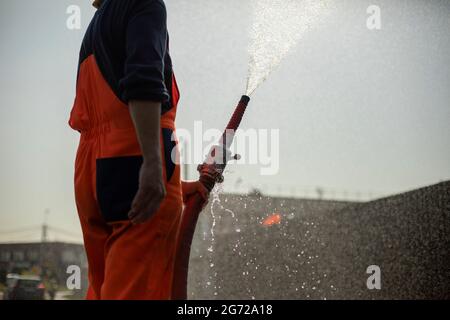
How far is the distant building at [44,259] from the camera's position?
18195 millimetres

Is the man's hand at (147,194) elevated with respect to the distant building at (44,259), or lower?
elevated

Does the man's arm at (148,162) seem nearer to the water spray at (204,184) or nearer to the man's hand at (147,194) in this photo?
the man's hand at (147,194)

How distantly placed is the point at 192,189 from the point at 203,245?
9.69 meters

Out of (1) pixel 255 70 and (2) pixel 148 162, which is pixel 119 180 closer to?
(2) pixel 148 162

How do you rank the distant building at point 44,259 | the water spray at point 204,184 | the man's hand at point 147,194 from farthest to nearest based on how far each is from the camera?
1. the distant building at point 44,259
2. the water spray at point 204,184
3. the man's hand at point 147,194

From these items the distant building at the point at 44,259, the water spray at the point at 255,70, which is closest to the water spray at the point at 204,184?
the water spray at the point at 255,70

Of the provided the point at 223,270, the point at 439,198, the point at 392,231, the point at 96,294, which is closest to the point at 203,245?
the point at 223,270

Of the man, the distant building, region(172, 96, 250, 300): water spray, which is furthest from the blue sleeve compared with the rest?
the distant building

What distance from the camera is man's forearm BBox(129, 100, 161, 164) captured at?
1505mm

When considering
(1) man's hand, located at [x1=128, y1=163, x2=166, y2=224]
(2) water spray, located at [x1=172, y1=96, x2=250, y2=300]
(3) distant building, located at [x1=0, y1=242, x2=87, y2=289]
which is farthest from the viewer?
(3) distant building, located at [x1=0, y1=242, x2=87, y2=289]

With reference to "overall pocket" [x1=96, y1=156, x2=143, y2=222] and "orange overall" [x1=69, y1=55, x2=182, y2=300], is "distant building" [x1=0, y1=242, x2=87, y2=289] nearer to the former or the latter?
"orange overall" [x1=69, y1=55, x2=182, y2=300]

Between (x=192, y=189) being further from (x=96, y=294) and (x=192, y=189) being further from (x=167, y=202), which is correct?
(x=96, y=294)

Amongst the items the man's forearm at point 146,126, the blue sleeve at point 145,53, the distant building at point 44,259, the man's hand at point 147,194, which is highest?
the blue sleeve at point 145,53

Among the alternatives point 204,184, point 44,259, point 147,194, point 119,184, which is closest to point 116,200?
point 119,184
